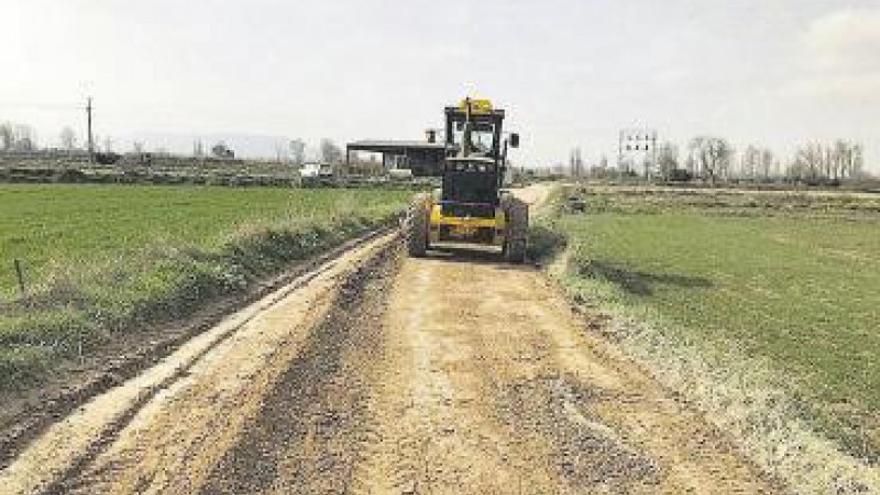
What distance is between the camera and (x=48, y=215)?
113 feet

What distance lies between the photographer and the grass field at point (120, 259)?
12.3 meters

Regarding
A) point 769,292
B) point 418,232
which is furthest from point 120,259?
point 769,292

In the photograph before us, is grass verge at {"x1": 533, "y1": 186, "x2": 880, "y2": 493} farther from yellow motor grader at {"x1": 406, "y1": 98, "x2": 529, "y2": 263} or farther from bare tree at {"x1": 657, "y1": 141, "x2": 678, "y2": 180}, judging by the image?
bare tree at {"x1": 657, "y1": 141, "x2": 678, "y2": 180}

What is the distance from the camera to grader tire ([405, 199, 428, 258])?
79.0 feet

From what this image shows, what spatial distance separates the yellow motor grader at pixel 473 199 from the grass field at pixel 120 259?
2.98 m

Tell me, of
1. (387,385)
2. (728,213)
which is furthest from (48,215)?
(728,213)

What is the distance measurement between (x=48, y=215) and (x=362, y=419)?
1105 inches

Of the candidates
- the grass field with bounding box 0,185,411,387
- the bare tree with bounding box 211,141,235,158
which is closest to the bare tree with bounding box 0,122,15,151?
the bare tree with bounding box 211,141,235,158

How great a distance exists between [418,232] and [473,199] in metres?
1.69

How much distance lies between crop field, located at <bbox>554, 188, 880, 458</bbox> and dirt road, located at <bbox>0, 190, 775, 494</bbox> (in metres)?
1.95

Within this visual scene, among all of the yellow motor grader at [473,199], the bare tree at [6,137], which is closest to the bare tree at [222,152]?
the bare tree at [6,137]

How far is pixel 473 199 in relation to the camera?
81.2 feet

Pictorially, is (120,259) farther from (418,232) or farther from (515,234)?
(515,234)

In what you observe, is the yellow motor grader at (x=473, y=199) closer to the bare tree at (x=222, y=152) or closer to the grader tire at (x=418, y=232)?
the grader tire at (x=418, y=232)
